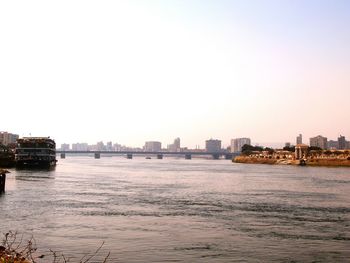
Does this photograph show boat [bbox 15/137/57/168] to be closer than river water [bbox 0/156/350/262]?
No

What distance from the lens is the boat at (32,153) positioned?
6649 inches

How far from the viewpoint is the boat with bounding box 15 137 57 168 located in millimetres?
168875

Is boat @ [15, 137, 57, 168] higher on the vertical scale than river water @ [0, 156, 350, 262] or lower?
higher

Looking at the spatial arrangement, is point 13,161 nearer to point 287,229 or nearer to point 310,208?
point 310,208

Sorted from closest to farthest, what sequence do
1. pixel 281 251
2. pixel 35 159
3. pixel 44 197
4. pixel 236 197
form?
pixel 281 251 < pixel 44 197 < pixel 236 197 < pixel 35 159

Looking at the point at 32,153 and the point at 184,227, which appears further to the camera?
the point at 32,153

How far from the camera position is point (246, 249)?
33.7m

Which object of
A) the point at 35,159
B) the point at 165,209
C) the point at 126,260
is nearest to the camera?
the point at 126,260

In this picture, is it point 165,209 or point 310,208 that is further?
point 310,208

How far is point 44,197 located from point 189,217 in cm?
2805

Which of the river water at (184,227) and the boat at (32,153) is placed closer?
the river water at (184,227)

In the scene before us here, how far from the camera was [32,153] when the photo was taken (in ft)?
560

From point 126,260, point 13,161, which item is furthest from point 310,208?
point 13,161

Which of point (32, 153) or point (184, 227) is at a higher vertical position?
point (32, 153)
